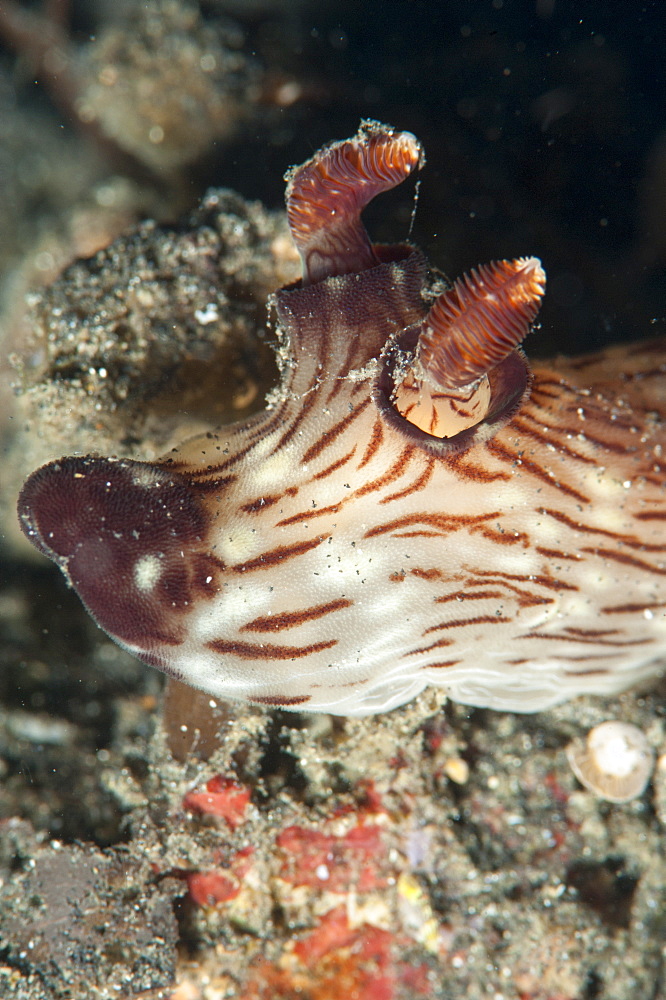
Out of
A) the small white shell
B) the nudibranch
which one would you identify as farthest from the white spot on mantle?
the small white shell

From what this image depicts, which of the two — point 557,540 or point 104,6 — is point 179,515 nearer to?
point 557,540

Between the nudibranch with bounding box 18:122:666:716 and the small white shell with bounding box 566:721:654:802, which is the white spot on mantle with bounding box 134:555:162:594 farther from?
the small white shell with bounding box 566:721:654:802

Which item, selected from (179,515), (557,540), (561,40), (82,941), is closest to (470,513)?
→ (557,540)

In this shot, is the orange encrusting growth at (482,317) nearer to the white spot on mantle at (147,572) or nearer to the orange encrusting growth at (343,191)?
the orange encrusting growth at (343,191)

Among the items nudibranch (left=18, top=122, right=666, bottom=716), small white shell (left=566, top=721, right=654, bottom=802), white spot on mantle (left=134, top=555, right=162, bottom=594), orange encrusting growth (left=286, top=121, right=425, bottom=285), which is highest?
orange encrusting growth (left=286, top=121, right=425, bottom=285)

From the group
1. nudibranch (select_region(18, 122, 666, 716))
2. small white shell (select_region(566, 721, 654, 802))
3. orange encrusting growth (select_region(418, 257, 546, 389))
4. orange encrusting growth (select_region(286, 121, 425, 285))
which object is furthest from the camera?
small white shell (select_region(566, 721, 654, 802))

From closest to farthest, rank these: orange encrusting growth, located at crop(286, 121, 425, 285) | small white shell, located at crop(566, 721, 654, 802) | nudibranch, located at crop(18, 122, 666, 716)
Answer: orange encrusting growth, located at crop(286, 121, 425, 285) → nudibranch, located at crop(18, 122, 666, 716) → small white shell, located at crop(566, 721, 654, 802)
